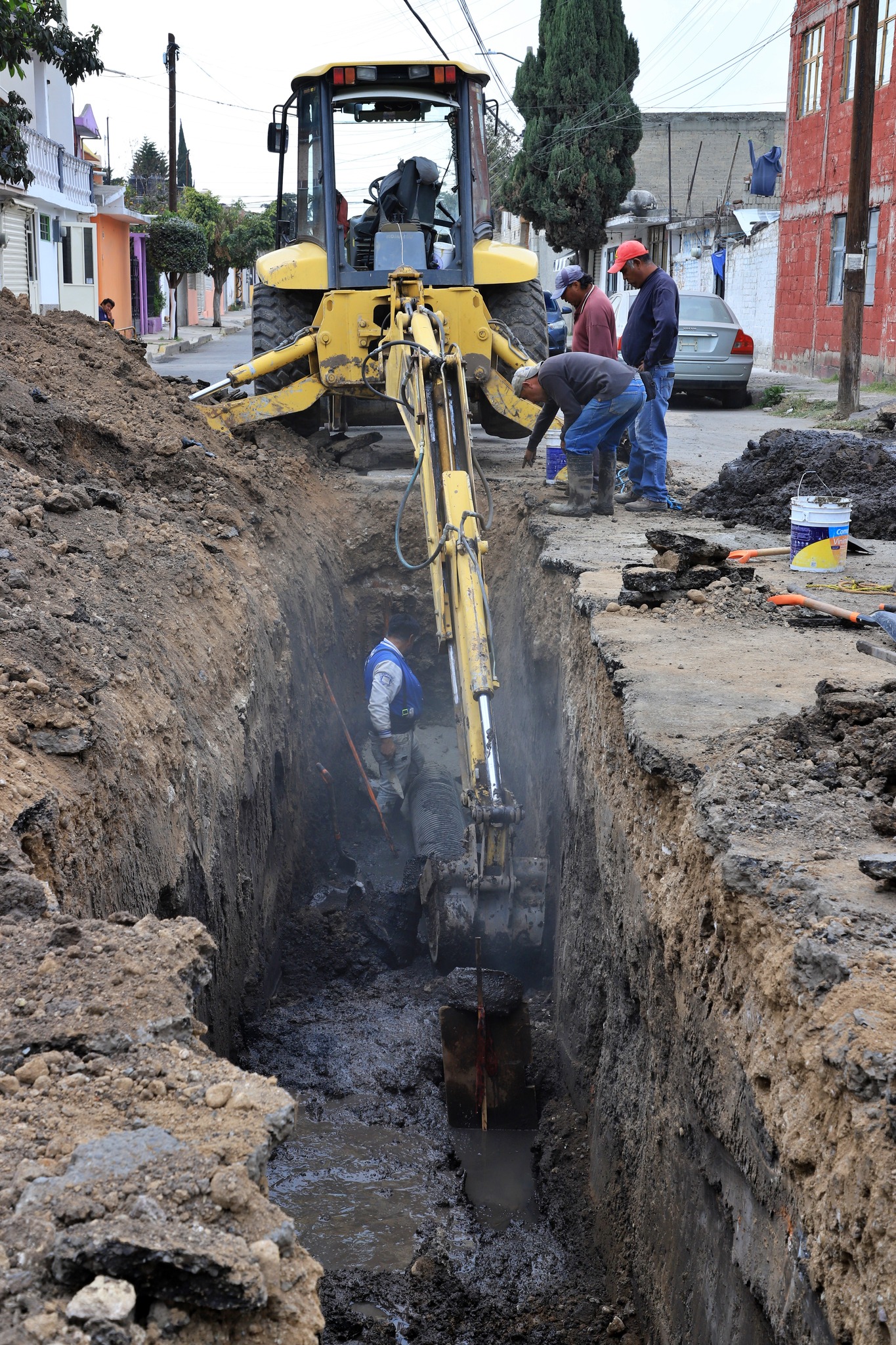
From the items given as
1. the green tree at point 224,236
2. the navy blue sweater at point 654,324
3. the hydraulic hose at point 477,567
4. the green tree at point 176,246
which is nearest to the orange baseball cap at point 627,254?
the navy blue sweater at point 654,324

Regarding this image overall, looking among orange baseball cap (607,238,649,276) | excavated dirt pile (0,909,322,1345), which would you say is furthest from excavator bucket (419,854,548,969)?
orange baseball cap (607,238,649,276)

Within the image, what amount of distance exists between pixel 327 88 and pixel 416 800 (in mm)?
5720

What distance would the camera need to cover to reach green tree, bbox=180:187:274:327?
146 feet

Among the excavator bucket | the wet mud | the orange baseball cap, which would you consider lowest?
the wet mud

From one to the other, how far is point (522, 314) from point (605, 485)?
2.12 metres

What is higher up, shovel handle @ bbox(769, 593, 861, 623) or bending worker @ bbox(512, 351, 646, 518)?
bending worker @ bbox(512, 351, 646, 518)

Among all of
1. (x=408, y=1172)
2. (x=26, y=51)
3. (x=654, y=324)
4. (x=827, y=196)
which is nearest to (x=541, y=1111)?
(x=408, y=1172)

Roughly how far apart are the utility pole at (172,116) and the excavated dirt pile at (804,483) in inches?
1320

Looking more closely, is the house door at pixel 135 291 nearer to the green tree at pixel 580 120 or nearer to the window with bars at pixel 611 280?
the green tree at pixel 580 120

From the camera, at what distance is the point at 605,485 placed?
351 inches

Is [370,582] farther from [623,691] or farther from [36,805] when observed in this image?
[36,805]

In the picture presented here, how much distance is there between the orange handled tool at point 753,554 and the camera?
23.8 ft

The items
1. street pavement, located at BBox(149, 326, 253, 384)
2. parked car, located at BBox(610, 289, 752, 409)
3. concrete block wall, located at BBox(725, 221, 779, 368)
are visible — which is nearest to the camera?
parked car, located at BBox(610, 289, 752, 409)

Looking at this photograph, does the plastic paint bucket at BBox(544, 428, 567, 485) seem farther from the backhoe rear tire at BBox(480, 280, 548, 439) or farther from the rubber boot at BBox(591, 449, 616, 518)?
the rubber boot at BBox(591, 449, 616, 518)
